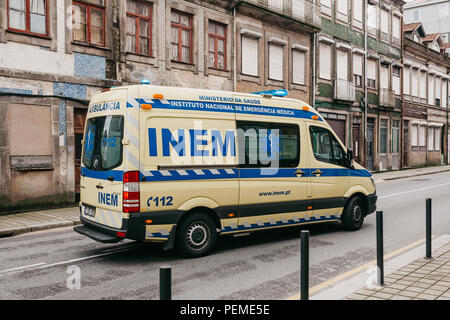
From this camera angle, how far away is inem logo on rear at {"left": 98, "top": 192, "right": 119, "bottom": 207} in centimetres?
652

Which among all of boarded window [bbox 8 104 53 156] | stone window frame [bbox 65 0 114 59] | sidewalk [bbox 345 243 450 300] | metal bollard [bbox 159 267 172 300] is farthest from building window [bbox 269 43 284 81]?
metal bollard [bbox 159 267 172 300]

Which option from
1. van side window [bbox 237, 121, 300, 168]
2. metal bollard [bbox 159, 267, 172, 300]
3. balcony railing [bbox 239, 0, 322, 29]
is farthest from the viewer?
balcony railing [bbox 239, 0, 322, 29]

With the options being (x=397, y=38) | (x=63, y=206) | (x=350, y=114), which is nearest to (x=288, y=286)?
(x=63, y=206)

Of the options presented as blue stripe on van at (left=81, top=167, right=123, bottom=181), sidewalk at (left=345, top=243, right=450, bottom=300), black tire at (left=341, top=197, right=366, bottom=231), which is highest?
blue stripe on van at (left=81, top=167, right=123, bottom=181)

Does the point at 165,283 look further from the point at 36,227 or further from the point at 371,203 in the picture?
the point at 36,227

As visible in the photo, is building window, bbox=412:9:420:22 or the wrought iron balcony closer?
the wrought iron balcony

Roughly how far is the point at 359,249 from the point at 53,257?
4.85 m

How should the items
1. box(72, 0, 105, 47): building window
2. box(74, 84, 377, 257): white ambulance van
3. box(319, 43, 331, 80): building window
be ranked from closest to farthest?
box(74, 84, 377, 257): white ambulance van < box(72, 0, 105, 47): building window < box(319, 43, 331, 80): building window

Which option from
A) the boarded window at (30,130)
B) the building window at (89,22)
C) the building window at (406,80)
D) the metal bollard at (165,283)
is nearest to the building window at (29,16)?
the building window at (89,22)

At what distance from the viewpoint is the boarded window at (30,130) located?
1225cm

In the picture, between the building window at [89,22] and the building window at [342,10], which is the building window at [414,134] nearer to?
the building window at [342,10]

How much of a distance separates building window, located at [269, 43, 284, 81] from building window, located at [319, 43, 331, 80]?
11.7ft

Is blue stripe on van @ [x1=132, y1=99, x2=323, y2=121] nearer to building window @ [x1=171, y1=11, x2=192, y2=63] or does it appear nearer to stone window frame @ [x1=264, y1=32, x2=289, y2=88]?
building window @ [x1=171, y1=11, x2=192, y2=63]

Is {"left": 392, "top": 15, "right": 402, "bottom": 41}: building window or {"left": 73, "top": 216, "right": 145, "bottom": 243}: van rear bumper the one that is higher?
{"left": 392, "top": 15, "right": 402, "bottom": 41}: building window
